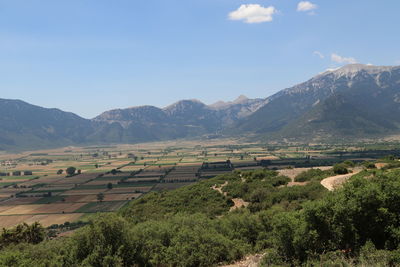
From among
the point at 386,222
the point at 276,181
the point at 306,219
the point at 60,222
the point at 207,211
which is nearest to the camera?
the point at 386,222

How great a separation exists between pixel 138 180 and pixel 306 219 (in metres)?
119

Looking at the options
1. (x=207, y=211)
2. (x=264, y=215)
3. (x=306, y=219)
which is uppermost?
(x=306, y=219)

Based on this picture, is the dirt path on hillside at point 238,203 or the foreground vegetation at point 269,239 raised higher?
the foreground vegetation at point 269,239

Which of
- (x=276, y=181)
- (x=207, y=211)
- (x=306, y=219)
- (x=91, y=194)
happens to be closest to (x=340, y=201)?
(x=306, y=219)

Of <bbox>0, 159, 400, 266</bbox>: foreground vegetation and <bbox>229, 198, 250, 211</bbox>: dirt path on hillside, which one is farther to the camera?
<bbox>229, 198, 250, 211</bbox>: dirt path on hillside

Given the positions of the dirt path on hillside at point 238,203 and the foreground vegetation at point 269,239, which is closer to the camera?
the foreground vegetation at point 269,239

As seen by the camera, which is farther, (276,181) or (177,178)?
(177,178)

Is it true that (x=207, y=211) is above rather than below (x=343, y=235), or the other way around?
below

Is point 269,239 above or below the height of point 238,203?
above

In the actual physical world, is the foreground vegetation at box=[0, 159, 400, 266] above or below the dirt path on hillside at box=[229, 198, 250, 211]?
above

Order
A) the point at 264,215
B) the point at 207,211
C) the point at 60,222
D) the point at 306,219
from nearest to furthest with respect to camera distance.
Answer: the point at 306,219
the point at 264,215
the point at 207,211
the point at 60,222

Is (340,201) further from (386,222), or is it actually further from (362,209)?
(386,222)

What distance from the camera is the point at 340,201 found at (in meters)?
18.7

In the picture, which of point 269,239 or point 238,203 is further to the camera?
point 238,203
